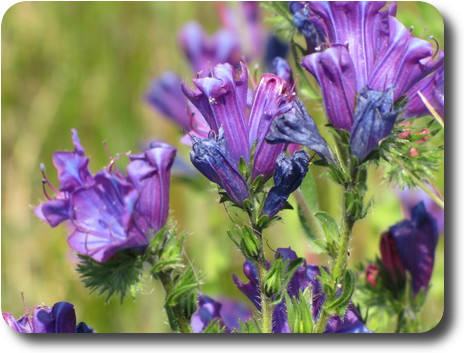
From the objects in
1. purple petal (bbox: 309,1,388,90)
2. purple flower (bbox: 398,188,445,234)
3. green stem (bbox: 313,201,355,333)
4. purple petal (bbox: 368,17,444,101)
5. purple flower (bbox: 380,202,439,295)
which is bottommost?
purple flower (bbox: 398,188,445,234)

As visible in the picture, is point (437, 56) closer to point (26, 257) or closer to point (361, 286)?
point (361, 286)

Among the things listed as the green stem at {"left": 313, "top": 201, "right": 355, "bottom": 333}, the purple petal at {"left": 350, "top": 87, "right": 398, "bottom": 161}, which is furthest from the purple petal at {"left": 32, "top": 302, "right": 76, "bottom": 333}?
the purple petal at {"left": 350, "top": 87, "right": 398, "bottom": 161}

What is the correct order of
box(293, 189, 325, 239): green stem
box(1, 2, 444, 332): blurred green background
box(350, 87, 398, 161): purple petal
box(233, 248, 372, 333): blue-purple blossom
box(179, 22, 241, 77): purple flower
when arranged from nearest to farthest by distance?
box(350, 87, 398, 161): purple petal → box(233, 248, 372, 333): blue-purple blossom → box(293, 189, 325, 239): green stem → box(1, 2, 444, 332): blurred green background → box(179, 22, 241, 77): purple flower

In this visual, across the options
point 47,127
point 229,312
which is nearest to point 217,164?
point 229,312

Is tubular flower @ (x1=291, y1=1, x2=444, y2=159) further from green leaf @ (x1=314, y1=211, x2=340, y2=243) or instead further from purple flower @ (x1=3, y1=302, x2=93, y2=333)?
purple flower @ (x1=3, y1=302, x2=93, y2=333)

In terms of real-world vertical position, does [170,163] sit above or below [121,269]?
above

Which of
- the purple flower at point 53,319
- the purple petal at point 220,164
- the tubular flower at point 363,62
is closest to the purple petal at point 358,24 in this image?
the tubular flower at point 363,62

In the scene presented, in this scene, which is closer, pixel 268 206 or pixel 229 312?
pixel 268 206
